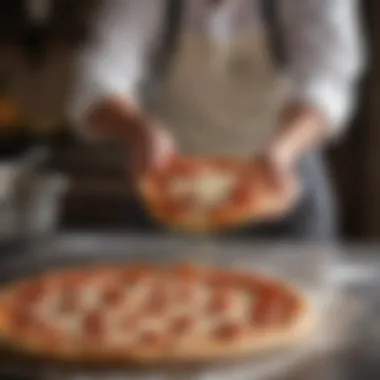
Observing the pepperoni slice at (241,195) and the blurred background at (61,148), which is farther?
the blurred background at (61,148)

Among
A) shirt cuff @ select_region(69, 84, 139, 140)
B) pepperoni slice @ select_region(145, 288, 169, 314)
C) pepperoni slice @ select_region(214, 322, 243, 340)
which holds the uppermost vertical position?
shirt cuff @ select_region(69, 84, 139, 140)

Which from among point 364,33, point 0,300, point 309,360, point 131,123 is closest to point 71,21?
point 364,33

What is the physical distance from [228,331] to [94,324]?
103 millimetres

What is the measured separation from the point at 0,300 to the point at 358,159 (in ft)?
2.77

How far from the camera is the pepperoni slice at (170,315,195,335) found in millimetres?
856

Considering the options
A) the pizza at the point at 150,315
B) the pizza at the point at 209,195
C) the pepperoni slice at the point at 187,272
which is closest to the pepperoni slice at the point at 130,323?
the pizza at the point at 150,315

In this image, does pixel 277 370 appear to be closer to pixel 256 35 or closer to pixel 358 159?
pixel 256 35

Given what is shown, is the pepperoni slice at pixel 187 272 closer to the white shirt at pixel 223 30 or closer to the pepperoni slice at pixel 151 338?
the pepperoni slice at pixel 151 338

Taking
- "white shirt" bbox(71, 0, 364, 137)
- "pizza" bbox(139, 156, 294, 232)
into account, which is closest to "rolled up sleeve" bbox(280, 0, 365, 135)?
"white shirt" bbox(71, 0, 364, 137)

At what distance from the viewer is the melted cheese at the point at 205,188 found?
1124 mm

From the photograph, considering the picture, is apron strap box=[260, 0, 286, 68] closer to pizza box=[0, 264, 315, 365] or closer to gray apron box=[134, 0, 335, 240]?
gray apron box=[134, 0, 335, 240]

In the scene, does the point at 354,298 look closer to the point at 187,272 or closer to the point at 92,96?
the point at 187,272

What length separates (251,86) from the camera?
128 centimetres

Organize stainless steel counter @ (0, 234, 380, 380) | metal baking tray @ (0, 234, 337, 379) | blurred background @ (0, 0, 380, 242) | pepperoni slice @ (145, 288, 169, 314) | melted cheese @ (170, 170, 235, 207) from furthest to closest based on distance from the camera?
blurred background @ (0, 0, 380, 242)
melted cheese @ (170, 170, 235, 207)
metal baking tray @ (0, 234, 337, 379)
pepperoni slice @ (145, 288, 169, 314)
stainless steel counter @ (0, 234, 380, 380)
